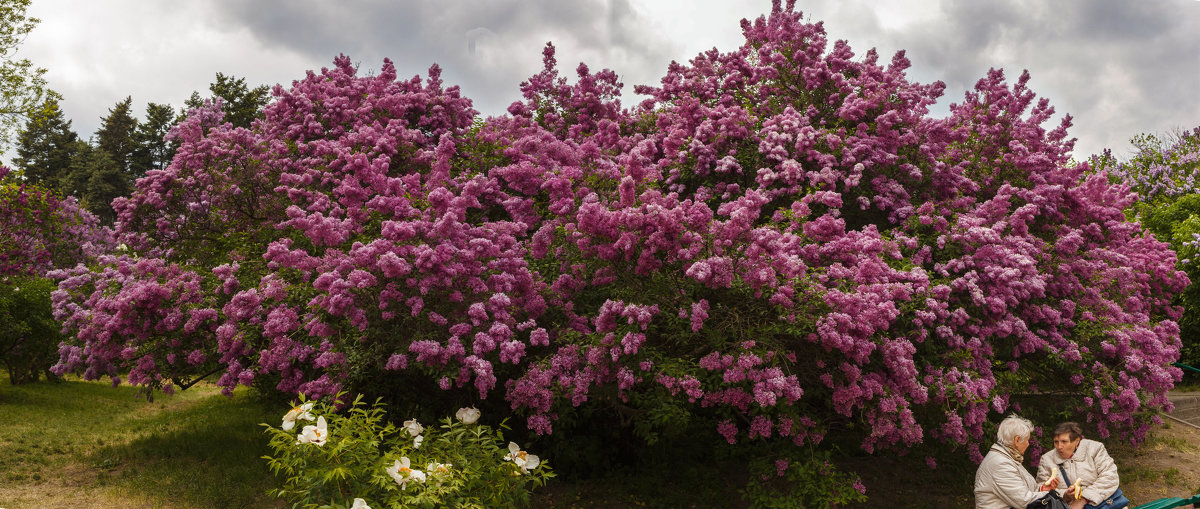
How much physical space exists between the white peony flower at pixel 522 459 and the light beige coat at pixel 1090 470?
3.77 m

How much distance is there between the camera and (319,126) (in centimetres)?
980

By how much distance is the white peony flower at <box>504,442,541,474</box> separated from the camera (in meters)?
5.39

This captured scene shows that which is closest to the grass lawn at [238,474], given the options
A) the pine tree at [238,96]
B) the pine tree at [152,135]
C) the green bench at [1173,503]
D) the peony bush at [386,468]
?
the peony bush at [386,468]

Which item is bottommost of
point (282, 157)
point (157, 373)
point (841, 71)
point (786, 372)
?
point (157, 373)

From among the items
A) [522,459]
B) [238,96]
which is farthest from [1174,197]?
[238,96]

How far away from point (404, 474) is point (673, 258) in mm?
2828

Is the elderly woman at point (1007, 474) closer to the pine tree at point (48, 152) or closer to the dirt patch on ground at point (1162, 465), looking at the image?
the dirt patch on ground at point (1162, 465)

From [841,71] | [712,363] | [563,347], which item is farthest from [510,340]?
[841,71]

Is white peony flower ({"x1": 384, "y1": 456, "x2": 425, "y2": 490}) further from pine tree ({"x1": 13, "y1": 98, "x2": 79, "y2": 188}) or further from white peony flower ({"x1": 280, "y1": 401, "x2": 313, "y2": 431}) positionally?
pine tree ({"x1": 13, "y1": 98, "x2": 79, "y2": 188})

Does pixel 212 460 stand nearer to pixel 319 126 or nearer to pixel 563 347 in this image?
pixel 319 126

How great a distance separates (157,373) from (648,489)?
19.2 ft

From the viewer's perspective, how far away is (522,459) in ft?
17.8

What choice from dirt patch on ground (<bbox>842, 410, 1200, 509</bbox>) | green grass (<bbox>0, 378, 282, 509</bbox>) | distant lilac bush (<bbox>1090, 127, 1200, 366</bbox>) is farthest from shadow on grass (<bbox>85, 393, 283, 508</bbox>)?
distant lilac bush (<bbox>1090, 127, 1200, 366</bbox>)

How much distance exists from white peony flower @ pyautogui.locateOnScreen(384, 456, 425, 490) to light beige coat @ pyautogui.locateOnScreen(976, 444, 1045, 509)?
12.4 ft
